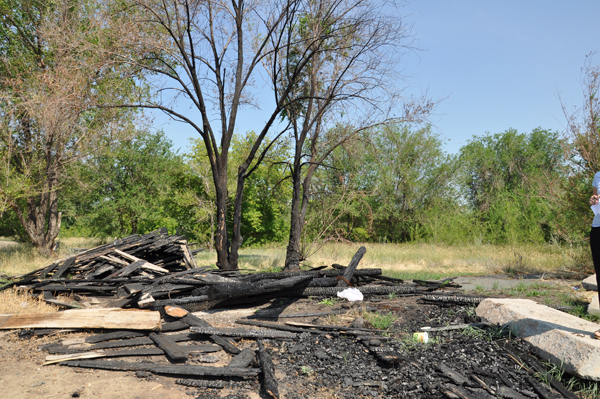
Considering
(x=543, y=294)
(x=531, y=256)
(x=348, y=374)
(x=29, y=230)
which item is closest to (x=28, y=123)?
(x=29, y=230)

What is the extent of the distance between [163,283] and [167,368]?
425 centimetres

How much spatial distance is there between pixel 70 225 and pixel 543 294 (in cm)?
4670

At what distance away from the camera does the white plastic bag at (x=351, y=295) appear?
319 inches

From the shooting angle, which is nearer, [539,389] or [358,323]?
[539,389]

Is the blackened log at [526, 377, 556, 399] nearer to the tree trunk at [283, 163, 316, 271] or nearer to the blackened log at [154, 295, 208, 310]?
the blackened log at [154, 295, 208, 310]

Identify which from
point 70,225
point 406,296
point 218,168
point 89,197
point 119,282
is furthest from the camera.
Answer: point 70,225

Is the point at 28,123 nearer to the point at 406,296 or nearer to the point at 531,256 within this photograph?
the point at 406,296

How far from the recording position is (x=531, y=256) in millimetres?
17062

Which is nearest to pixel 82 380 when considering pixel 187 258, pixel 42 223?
pixel 187 258

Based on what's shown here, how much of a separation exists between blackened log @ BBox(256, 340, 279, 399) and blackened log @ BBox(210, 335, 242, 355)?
35cm

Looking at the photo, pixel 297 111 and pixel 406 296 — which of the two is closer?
pixel 406 296

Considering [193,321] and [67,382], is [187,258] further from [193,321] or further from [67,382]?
[67,382]

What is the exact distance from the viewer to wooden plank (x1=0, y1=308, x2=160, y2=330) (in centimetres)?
615

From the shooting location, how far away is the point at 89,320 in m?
6.32
